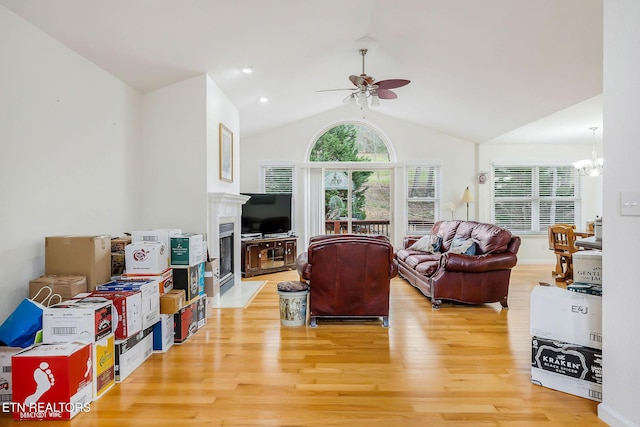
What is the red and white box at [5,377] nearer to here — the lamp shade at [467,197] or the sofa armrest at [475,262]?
the sofa armrest at [475,262]

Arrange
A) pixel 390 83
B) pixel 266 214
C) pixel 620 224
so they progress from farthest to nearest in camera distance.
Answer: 1. pixel 266 214
2. pixel 390 83
3. pixel 620 224

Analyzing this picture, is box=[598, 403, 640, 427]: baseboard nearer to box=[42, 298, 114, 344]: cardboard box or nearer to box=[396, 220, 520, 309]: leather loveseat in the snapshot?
box=[396, 220, 520, 309]: leather loveseat

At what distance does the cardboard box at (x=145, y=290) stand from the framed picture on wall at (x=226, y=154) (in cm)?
234

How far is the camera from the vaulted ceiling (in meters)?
3.24

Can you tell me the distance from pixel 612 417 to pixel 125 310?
9.78 ft

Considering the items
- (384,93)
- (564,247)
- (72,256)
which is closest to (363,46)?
(384,93)

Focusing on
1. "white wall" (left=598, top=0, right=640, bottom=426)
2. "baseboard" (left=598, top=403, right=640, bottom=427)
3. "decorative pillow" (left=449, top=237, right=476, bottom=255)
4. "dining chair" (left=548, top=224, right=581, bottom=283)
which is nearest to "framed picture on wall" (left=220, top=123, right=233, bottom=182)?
"decorative pillow" (left=449, top=237, right=476, bottom=255)

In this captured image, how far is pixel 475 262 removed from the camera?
4.52 meters

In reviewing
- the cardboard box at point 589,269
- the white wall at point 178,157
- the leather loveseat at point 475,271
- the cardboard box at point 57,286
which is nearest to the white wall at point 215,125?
the white wall at point 178,157

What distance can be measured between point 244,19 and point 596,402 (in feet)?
13.1

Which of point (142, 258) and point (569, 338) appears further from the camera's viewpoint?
point (142, 258)

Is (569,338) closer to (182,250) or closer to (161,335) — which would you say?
(161,335)

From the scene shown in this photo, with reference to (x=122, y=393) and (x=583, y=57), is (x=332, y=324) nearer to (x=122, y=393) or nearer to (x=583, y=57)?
(x=122, y=393)

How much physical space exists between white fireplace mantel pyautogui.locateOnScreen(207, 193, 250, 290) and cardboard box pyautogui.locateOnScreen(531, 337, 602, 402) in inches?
139
